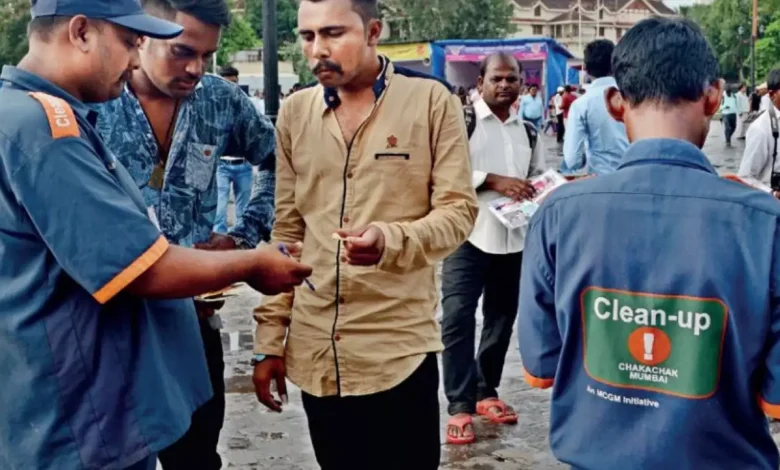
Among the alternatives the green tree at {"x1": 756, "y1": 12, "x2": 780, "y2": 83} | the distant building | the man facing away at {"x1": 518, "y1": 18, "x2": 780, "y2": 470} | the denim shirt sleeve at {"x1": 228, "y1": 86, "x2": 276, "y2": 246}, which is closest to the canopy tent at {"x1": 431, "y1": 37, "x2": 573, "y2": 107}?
the denim shirt sleeve at {"x1": 228, "y1": 86, "x2": 276, "y2": 246}

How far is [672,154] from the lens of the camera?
2.00 metres

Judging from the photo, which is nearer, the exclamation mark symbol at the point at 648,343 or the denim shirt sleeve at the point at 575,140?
the exclamation mark symbol at the point at 648,343

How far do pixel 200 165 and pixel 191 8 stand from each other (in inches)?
20.2

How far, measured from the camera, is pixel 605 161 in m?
5.83

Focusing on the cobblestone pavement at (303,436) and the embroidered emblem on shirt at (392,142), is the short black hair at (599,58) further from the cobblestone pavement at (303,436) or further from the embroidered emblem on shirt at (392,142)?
the embroidered emblem on shirt at (392,142)

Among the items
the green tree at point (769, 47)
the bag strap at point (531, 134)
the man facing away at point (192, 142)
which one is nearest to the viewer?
the man facing away at point (192, 142)


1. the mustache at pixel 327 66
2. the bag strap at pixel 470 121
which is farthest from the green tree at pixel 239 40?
the mustache at pixel 327 66

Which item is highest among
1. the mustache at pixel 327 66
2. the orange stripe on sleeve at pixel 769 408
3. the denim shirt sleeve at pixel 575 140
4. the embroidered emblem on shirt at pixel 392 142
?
the mustache at pixel 327 66

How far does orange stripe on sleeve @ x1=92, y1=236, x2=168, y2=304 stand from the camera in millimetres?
1989

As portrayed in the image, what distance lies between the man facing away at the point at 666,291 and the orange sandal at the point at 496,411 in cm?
296

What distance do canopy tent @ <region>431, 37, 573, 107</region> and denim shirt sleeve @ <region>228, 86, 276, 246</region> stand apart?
2764cm

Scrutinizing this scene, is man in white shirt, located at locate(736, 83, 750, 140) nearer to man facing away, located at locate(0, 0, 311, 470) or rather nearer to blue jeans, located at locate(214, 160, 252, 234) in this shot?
blue jeans, located at locate(214, 160, 252, 234)

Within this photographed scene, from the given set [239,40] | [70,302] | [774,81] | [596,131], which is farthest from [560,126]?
[239,40]

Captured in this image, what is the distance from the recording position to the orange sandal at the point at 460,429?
4.79m
